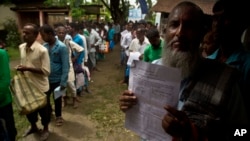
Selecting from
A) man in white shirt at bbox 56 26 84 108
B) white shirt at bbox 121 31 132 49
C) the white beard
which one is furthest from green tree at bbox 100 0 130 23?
the white beard

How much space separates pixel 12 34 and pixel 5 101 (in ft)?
38.8

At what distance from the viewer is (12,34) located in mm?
13031

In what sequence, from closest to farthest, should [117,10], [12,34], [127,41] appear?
1. [127,41]
2. [12,34]
3. [117,10]

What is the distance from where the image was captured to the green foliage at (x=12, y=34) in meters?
12.9

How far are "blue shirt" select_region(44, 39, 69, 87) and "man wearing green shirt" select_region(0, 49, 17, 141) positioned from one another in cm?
111

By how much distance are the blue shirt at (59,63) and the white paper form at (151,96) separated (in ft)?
8.56

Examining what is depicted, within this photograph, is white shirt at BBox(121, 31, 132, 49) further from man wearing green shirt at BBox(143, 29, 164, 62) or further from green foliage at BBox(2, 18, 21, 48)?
green foliage at BBox(2, 18, 21, 48)

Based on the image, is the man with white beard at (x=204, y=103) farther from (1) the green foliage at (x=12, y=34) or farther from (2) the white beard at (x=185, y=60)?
(1) the green foliage at (x=12, y=34)

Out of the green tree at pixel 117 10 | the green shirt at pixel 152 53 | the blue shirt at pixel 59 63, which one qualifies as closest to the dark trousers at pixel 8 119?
the blue shirt at pixel 59 63

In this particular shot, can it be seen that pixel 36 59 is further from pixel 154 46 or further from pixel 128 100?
pixel 128 100

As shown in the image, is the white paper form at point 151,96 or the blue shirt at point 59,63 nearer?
the white paper form at point 151,96

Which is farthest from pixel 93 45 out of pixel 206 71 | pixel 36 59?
pixel 206 71

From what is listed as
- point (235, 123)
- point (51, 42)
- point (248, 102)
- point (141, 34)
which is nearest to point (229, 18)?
point (248, 102)

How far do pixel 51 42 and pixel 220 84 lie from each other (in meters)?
3.23
